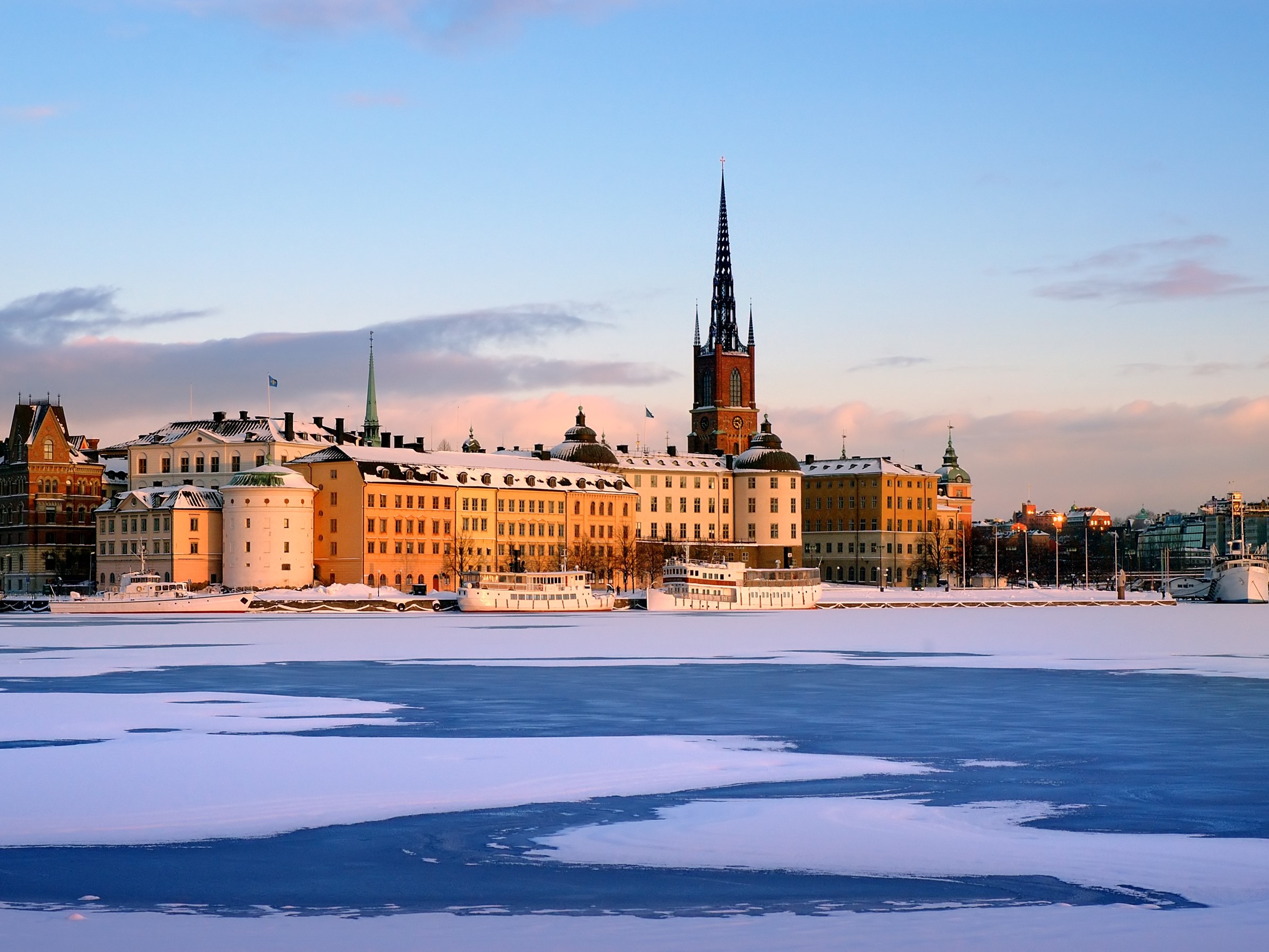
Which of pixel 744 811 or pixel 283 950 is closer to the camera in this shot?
pixel 283 950

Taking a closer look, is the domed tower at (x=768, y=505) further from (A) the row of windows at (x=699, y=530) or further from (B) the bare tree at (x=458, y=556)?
(B) the bare tree at (x=458, y=556)

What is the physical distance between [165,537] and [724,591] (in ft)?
155

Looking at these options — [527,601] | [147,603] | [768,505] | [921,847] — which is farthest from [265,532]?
[921,847]

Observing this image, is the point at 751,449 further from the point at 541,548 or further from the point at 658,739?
the point at 658,739

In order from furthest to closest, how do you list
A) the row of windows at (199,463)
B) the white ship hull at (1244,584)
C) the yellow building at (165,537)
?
1. the row of windows at (199,463)
2. the white ship hull at (1244,584)
3. the yellow building at (165,537)

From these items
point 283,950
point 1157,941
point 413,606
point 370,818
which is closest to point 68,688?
point 370,818

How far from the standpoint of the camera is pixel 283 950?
48.2ft

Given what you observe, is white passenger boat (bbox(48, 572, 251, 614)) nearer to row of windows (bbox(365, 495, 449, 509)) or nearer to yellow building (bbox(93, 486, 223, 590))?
yellow building (bbox(93, 486, 223, 590))

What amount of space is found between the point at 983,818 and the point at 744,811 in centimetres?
291

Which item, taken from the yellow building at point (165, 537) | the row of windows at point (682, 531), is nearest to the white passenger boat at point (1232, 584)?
the row of windows at point (682, 531)

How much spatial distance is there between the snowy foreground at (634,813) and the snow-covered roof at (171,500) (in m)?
100

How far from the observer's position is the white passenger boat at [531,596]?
121750 millimetres

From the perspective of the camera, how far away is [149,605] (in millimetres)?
120000

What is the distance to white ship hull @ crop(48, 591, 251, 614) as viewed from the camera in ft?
394
